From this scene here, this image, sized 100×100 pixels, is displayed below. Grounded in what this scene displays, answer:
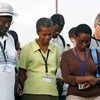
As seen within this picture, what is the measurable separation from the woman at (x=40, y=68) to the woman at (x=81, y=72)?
0.16 m

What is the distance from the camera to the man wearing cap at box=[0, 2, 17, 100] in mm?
5363

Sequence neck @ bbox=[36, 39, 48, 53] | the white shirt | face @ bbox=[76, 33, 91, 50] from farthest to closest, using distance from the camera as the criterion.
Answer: neck @ bbox=[36, 39, 48, 53], face @ bbox=[76, 33, 91, 50], the white shirt

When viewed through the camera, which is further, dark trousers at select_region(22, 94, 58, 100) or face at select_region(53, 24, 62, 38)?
face at select_region(53, 24, 62, 38)

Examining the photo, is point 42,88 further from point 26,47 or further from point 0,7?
point 0,7

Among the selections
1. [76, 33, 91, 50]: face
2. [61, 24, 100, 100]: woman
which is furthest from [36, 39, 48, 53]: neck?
[76, 33, 91, 50]: face

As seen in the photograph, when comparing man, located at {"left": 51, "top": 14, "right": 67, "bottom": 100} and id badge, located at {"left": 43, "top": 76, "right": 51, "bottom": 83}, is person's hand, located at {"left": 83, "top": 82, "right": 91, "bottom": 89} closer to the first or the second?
id badge, located at {"left": 43, "top": 76, "right": 51, "bottom": 83}

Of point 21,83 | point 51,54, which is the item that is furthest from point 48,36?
point 21,83

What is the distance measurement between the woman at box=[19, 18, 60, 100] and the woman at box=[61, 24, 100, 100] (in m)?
0.16

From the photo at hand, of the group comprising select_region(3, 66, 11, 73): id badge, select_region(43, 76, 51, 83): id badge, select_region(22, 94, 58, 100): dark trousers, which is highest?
select_region(3, 66, 11, 73): id badge

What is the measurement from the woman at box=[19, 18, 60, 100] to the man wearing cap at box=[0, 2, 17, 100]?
0.29m

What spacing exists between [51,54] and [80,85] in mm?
509

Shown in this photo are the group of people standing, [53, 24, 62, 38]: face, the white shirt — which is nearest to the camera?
the white shirt

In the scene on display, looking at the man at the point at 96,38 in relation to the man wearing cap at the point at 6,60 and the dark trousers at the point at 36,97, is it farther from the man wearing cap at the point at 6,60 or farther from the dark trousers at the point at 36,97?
the man wearing cap at the point at 6,60

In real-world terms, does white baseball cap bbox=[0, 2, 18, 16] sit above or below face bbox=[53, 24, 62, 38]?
above
